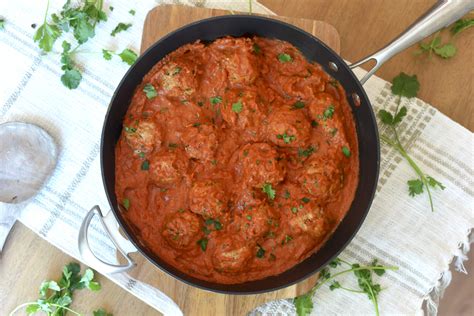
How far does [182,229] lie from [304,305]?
2.95ft

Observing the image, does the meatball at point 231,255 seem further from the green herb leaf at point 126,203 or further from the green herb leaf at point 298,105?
the green herb leaf at point 298,105

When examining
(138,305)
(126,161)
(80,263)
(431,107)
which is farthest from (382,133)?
(80,263)

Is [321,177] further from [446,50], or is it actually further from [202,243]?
[446,50]

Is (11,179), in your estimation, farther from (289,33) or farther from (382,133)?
(382,133)

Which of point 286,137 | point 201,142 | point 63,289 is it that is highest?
point 286,137

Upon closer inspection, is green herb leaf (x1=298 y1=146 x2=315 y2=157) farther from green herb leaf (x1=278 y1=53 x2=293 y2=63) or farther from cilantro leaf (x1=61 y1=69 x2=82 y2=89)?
cilantro leaf (x1=61 y1=69 x2=82 y2=89)

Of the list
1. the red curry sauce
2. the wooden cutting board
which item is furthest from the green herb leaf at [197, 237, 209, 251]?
the wooden cutting board

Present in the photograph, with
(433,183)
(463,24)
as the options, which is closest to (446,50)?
(463,24)

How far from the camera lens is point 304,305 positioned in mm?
2857

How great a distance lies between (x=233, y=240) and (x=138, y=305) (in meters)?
0.87

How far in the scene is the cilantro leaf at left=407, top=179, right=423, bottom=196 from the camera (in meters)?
2.95

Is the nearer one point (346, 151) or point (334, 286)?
point (346, 151)

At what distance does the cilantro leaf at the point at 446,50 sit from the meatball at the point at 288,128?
107 centimetres

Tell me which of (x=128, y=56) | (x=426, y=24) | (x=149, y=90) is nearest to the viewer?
(x=426, y=24)
